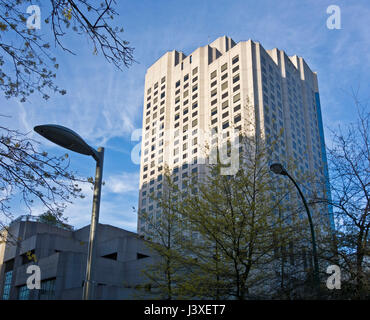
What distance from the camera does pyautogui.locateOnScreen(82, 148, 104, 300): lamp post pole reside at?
5562mm

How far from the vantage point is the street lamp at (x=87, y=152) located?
570cm

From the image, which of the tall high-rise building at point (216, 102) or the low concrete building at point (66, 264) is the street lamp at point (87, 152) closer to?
the low concrete building at point (66, 264)

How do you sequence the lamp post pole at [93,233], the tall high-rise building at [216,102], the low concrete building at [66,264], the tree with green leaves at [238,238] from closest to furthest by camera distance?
1. the lamp post pole at [93,233]
2. the tree with green leaves at [238,238]
3. the low concrete building at [66,264]
4. the tall high-rise building at [216,102]

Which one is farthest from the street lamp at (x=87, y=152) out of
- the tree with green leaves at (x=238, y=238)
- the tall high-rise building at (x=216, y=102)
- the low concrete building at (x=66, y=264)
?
the tall high-rise building at (x=216, y=102)

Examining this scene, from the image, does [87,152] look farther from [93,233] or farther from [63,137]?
[93,233]

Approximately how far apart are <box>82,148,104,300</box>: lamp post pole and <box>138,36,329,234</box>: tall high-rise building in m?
62.5

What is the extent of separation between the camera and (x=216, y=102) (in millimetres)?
79438

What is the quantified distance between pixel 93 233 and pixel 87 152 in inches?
60.2

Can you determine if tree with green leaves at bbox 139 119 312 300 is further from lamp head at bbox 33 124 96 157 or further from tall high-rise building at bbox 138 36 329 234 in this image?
tall high-rise building at bbox 138 36 329 234

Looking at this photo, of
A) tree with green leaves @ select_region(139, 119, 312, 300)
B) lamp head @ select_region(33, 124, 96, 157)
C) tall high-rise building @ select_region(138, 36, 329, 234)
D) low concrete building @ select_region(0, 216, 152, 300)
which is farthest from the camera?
tall high-rise building @ select_region(138, 36, 329, 234)

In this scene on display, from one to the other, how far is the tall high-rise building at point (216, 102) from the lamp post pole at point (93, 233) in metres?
62.5

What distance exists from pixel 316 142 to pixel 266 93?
76.6 feet

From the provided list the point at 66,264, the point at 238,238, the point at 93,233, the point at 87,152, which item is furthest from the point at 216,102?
the point at 93,233

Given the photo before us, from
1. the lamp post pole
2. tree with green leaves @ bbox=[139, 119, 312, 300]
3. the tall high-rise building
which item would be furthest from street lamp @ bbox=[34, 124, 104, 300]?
the tall high-rise building
